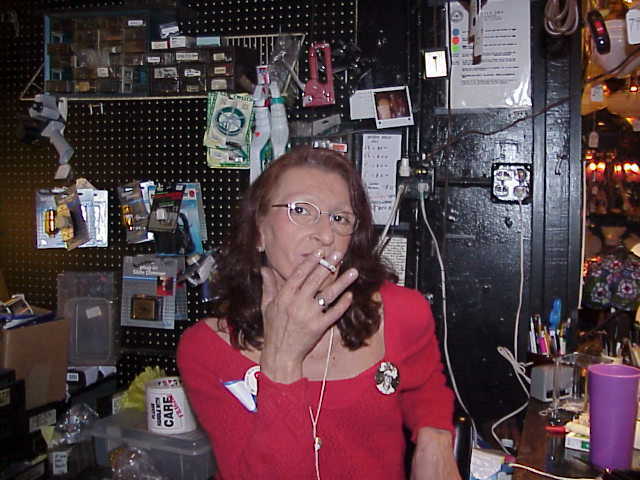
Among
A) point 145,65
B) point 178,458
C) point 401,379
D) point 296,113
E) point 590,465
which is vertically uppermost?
point 145,65

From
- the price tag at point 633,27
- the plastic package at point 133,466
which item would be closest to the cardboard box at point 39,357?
the plastic package at point 133,466

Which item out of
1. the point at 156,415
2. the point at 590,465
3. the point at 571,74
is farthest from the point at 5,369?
the point at 571,74

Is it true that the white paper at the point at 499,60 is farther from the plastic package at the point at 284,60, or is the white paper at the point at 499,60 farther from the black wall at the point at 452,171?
the plastic package at the point at 284,60

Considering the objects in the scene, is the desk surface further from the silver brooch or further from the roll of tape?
the roll of tape

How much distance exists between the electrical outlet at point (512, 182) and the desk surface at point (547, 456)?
0.90 m

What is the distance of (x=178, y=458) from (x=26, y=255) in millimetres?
1301

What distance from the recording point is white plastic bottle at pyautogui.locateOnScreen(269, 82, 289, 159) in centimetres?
231

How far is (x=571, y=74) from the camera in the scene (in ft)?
7.09

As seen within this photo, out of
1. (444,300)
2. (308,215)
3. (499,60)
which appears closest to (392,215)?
(444,300)

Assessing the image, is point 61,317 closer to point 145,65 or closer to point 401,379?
point 145,65

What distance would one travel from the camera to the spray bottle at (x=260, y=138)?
235 cm

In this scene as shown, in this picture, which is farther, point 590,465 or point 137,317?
point 137,317

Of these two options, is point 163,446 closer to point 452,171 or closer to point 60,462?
point 60,462

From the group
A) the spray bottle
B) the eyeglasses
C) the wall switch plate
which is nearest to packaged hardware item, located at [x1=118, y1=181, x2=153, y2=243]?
→ the spray bottle
